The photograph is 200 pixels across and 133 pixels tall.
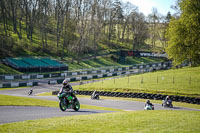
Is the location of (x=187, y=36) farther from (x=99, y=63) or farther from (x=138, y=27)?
(x=138, y=27)

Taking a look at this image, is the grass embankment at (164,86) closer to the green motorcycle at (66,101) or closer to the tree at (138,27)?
the green motorcycle at (66,101)

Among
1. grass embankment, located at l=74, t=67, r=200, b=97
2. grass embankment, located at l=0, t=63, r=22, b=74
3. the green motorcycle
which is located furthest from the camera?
grass embankment, located at l=0, t=63, r=22, b=74

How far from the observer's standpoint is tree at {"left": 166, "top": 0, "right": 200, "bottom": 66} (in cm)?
4082

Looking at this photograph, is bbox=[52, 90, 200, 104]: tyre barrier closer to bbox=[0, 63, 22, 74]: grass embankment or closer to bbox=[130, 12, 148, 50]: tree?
bbox=[0, 63, 22, 74]: grass embankment

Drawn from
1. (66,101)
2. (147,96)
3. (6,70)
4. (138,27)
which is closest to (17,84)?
(6,70)

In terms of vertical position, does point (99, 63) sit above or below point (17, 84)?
above

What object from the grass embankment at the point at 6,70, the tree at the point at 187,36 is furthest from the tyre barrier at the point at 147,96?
the grass embankment at the point at 6,70

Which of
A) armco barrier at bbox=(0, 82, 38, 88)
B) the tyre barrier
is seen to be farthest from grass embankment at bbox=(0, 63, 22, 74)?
the tyre barrier

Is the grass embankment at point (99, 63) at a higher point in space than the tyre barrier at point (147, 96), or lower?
higher

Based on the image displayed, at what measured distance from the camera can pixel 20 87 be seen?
43.9 meters

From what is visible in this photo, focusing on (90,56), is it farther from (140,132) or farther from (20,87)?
(140,132)

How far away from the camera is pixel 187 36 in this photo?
4150cm

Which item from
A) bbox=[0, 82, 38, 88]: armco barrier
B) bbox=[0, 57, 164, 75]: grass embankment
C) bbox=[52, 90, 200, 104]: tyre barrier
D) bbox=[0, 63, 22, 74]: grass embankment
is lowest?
bbox=[52, 90, 200, 104]: tyre barrier

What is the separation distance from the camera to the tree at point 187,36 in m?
40.8
